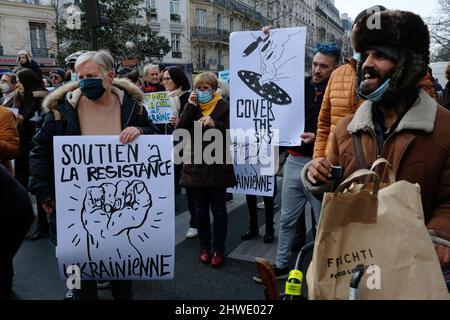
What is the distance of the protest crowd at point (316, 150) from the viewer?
1.23 metres

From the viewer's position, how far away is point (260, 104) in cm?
369

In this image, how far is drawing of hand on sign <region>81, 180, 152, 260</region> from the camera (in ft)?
7.83

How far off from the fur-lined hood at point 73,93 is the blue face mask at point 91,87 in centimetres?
8

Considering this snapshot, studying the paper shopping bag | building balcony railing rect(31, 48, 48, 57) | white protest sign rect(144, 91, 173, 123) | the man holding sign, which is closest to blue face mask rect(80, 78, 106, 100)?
the man holding sign

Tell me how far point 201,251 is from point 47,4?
31208 millimetres

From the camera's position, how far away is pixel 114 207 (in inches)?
95.0

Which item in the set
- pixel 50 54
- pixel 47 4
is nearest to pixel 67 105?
pixel 50 54

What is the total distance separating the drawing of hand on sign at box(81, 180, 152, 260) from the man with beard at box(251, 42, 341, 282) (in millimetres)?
1397

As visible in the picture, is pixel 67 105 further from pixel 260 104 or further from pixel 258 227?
pixel 258 227

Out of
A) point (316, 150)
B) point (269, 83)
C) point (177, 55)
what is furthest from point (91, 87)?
point (177, 55)

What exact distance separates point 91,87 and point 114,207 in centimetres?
75

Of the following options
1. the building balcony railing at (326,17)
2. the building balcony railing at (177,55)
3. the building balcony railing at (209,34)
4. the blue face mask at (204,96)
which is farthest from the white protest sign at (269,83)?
the building balcony railing at (326,17)

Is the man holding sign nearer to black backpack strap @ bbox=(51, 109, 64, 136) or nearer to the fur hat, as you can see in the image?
black backpack strap @ bbox=(51, 109, 64, 136)

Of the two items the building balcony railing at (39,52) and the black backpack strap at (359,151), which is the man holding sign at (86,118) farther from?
the building balcony railing at (39,52)
